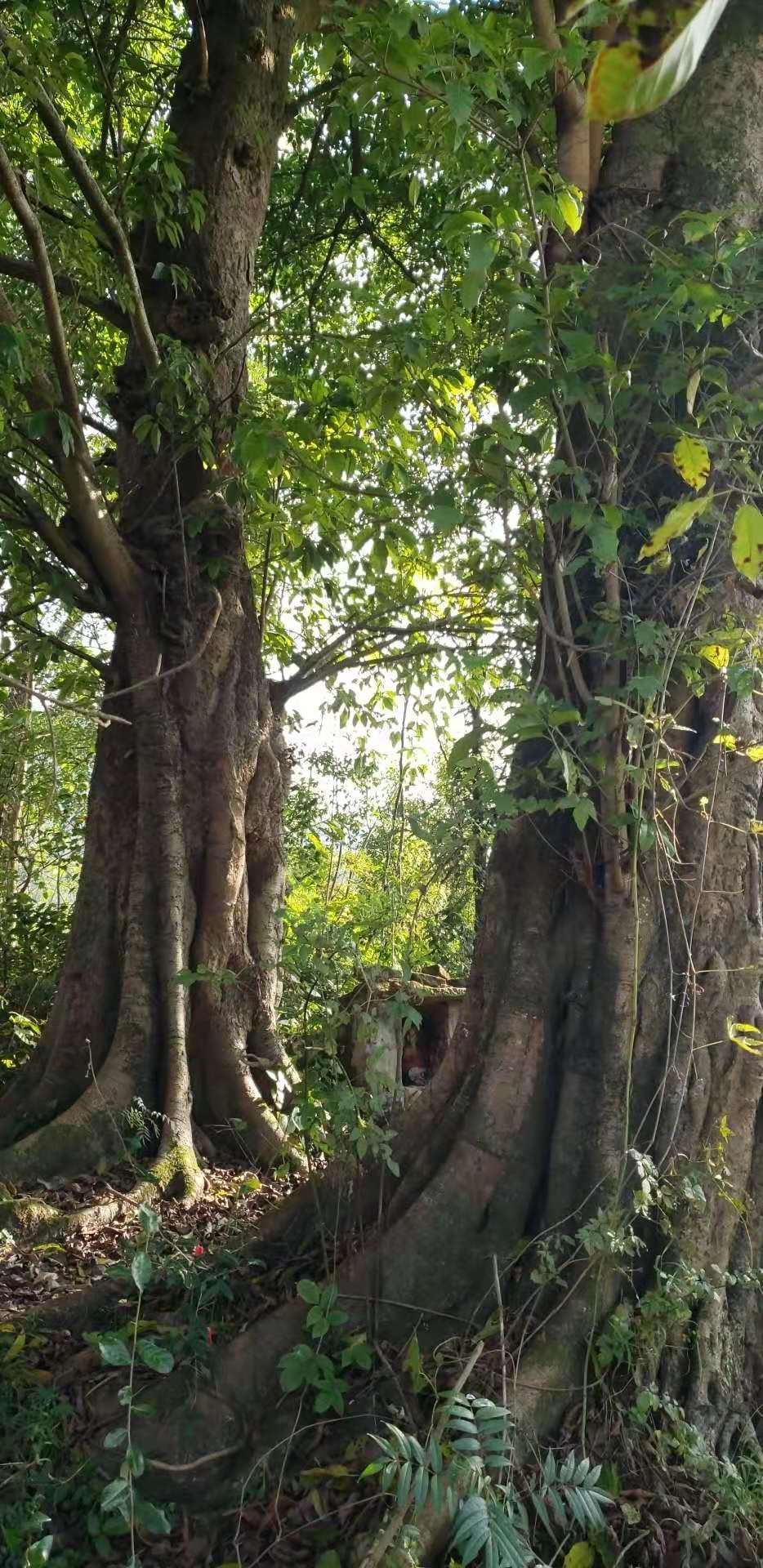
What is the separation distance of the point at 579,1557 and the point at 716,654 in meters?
2.25

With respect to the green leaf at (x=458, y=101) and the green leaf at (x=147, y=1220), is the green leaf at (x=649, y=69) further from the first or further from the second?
the green leaf at (x=147, y=1220)

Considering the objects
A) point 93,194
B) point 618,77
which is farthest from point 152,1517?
point 93,194

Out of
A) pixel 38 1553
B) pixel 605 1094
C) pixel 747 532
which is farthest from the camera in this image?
pixel 605 1094

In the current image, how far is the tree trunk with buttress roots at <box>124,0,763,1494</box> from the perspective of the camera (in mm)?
3100

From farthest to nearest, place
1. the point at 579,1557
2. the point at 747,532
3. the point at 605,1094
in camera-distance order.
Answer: the point at 605,1094, the point at 579,1557, the point at 747,532

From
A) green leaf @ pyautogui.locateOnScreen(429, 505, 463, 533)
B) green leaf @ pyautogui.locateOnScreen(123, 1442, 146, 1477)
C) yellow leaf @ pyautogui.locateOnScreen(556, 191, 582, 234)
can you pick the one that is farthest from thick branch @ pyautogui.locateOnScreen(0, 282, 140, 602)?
green leaf @ pyautogui.locateOnScreen(123, 1442, 146, 1477)

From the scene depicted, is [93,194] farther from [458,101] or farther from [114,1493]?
[114,1493]

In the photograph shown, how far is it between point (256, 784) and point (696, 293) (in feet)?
13.4

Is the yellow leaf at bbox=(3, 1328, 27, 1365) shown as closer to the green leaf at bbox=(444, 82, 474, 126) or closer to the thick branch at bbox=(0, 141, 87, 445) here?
the green leaf at bbox=(444, 82, 474, 126)

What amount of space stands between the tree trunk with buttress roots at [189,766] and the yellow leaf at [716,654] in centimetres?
317

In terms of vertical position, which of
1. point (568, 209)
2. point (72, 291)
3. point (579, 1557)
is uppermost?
point (72, 291)

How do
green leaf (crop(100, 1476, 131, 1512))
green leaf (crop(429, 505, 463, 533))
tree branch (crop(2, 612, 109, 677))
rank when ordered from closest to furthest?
green leaf (crop(100, 1476, 131, 1512)), green leaf (crop(429, 505, 463, 533)), tree branch (crop(2, 612, 109, 677))

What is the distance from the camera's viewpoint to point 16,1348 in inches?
133

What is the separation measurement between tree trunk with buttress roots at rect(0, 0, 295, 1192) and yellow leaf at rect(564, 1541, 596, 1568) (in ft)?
9.13
